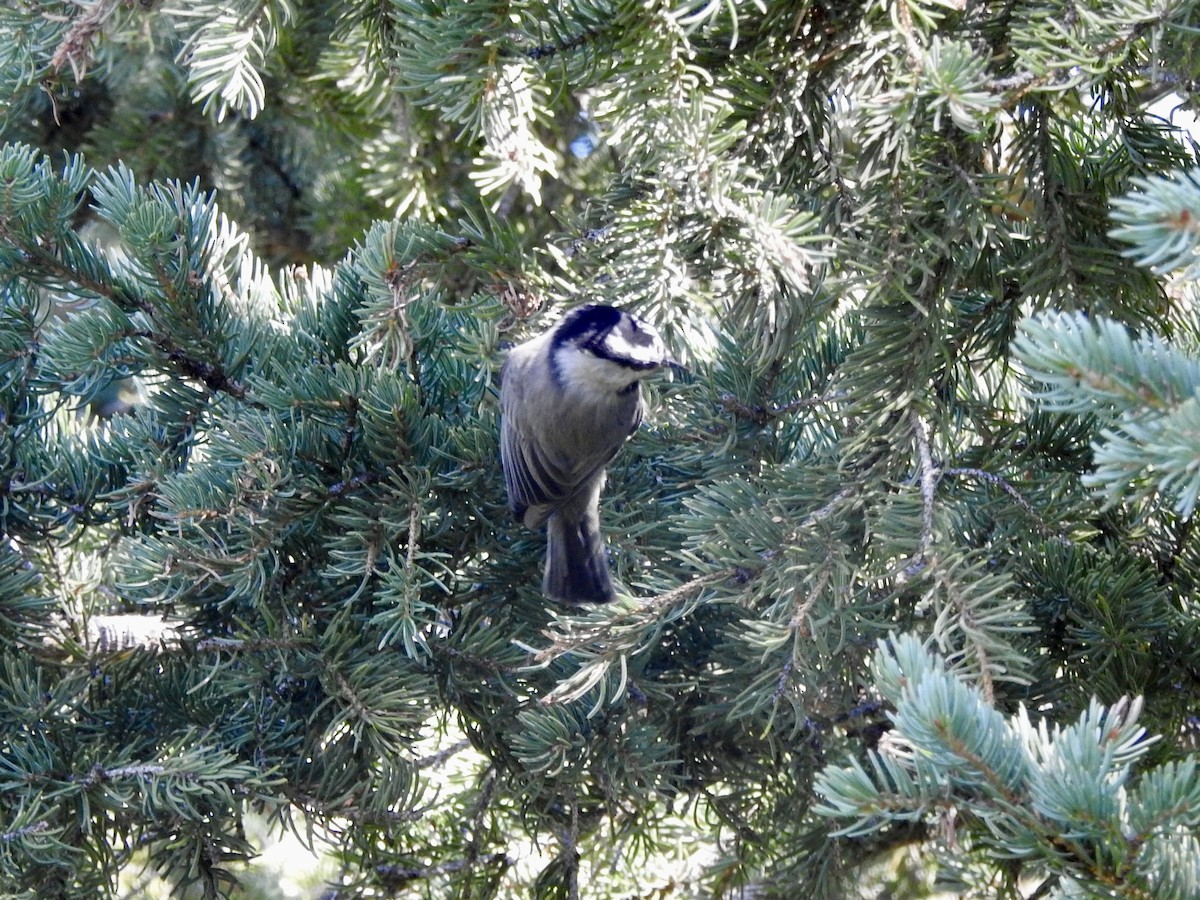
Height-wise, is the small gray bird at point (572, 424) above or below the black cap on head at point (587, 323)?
below

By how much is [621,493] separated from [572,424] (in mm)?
372

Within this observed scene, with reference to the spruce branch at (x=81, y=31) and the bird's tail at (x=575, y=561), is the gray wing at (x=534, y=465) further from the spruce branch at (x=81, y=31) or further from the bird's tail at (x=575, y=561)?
the spruce branch at (x=81, y=31)

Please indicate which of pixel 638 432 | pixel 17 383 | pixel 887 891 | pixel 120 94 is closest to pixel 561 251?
pixel 638 432

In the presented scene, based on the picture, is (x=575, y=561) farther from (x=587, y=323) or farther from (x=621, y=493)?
(x=587, y=323)

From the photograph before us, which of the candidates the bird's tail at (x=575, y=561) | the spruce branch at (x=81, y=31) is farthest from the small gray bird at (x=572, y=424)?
the spruce branch at (x=81, y=31)

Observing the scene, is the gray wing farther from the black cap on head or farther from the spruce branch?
the spruce branch

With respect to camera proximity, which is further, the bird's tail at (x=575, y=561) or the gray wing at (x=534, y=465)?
the gray wing at (x=534, y=465)

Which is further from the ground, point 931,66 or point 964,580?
point 931,66

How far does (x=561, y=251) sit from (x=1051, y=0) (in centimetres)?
77

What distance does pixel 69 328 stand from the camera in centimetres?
177

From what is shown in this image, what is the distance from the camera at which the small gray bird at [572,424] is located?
1.93m

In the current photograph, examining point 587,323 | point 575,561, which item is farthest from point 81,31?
point 575,561

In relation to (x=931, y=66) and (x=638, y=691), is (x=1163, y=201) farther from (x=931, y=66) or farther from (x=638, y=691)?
(x=638, y=691)

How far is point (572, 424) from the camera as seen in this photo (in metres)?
2.45
